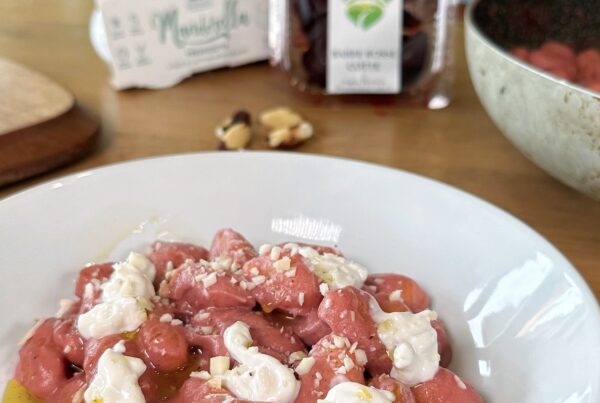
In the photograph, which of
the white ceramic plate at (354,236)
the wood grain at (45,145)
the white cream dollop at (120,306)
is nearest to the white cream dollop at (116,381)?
the white cream dollop at (120,306)

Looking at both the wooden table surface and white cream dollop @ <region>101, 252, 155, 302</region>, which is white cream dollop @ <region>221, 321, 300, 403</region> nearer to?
white cream dollop @ <region>101, 252, 155, 302</region>

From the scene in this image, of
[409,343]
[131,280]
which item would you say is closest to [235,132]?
[131,280]

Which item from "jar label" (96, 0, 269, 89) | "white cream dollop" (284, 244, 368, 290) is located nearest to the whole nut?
"jar label" (96, 0, 269, 89)

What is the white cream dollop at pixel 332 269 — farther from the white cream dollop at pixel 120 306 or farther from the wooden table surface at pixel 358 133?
the wooden table surface at pixel 358 133

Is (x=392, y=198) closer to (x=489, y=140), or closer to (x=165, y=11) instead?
(x=489, y=140)

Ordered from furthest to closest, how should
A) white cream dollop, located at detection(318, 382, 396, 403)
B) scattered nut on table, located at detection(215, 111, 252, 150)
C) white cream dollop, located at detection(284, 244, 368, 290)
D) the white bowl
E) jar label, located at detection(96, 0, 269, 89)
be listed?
jar label, located at detection(96, 0, 269, 89) → scattered nut on table, located at detection(215, 111, 252, 150) → the white bowl → white cream dollop, located at detection(284, 244, 368, 290) → white cream dollop, located at detection(318, 382, 396, 403)

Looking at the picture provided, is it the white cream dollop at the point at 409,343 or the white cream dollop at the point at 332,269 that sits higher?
the white cream dollop at the point at 332,269
